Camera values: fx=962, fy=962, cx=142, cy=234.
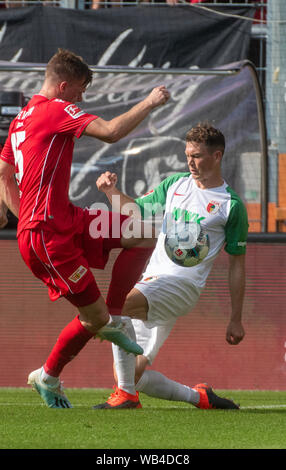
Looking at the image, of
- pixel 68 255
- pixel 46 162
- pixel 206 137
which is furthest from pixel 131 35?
pixel 68 255

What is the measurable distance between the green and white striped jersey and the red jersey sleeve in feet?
3.41

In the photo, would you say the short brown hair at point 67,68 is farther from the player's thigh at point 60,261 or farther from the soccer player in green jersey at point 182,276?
the player's thigh at point 60,261

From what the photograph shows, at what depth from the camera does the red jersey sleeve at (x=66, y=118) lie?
4.69 meters

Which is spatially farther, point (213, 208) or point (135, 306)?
point (213, 208)

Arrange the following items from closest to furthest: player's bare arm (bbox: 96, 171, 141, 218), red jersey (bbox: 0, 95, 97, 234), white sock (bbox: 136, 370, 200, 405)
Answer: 1. red jersey (bbox: 0, 95, 97, 234)
2. player's bare arm (bbox: 96, 171, 141, 218)
3. white sock (bbox: 136, 370, 200, 405)

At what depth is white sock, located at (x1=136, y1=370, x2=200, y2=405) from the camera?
533 cm

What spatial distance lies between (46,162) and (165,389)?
1.46m

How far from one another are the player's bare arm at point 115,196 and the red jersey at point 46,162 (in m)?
0.25

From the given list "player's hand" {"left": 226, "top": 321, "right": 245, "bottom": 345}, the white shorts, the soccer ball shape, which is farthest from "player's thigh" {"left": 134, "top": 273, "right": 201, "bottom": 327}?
"player's hand" {"left": 226, "top": 321, "right": 245, "bottom": 345}

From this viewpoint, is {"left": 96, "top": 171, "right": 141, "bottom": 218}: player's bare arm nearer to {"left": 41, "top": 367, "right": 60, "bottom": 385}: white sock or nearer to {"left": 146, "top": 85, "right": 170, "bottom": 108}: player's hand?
{"left": 146, "top": 85, "right": 170, "bottom": 108}: player's hand

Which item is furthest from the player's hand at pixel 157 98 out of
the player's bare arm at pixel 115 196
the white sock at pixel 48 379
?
the white sock at pixel 48 379

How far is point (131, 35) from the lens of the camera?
974cm

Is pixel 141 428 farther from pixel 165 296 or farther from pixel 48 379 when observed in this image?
pixel 165 296
